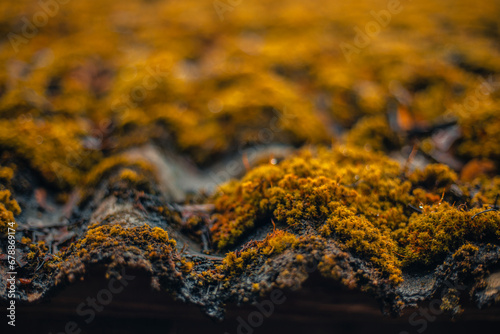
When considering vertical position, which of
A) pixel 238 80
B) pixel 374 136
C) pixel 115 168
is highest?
pixel 238 80

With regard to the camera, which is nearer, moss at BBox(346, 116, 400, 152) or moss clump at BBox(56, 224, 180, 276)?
moss clump at BBox(56, 224, 180, 276)

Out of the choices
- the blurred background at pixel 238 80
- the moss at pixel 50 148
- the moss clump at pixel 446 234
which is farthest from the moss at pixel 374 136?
the moss at pixel 50 148

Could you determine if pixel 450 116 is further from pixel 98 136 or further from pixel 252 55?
pixel 98 136

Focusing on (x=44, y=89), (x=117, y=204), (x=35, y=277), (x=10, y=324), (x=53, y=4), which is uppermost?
(x=53, y=4)

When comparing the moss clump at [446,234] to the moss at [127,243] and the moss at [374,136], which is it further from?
the moss at [127,243]

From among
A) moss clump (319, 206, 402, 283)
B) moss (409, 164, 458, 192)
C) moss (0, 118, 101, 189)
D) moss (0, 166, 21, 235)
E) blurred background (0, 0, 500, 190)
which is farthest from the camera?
blurred background (0, 0, 500, 190)

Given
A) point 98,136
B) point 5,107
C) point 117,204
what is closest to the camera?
point 117,204

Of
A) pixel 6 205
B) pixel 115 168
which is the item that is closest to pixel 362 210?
pixel 115 168

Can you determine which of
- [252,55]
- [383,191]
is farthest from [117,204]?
[252,55]

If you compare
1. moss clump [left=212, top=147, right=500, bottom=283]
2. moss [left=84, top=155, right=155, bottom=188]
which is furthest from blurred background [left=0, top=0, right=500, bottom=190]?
moss clump [left=212, top=147, right=500, bottom=283]

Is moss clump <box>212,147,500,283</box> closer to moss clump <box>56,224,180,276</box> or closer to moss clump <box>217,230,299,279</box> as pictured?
moss clump <box>217,230,299,279</box>

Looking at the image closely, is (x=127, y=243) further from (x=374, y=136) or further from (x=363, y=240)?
(x=374, y=136)
